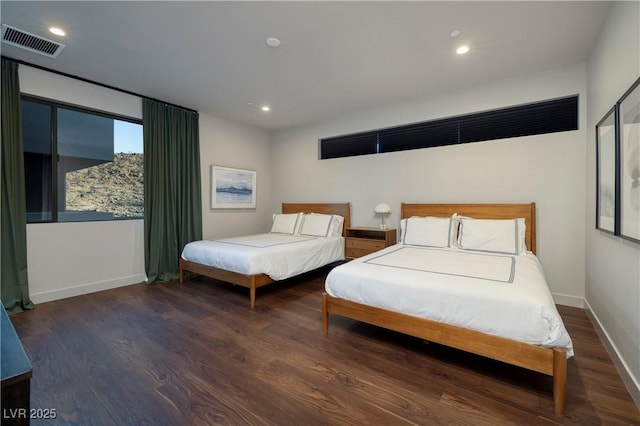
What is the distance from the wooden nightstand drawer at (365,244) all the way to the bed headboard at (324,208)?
0.43 meters

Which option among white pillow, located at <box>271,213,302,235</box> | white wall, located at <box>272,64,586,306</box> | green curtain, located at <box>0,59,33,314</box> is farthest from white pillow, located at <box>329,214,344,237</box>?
green curtain, located at <box>0,59,33,314</box>

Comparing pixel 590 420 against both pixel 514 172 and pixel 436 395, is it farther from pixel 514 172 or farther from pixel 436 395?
pixel 514 172

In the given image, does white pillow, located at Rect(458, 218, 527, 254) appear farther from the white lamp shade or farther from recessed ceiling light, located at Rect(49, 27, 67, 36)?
recessed ceiling light, located at Rect(49, 27, 67, 36)

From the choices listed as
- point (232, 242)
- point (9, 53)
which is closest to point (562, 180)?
point (232, 242)

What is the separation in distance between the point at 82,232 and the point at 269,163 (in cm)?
327

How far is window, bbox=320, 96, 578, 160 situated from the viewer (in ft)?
10.4

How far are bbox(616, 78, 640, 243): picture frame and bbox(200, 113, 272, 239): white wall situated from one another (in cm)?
483

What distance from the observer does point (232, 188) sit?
5.02 m

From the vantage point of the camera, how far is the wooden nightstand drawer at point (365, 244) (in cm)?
402

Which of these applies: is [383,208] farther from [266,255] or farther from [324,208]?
[266,255]

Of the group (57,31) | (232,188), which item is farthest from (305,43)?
(232,188)

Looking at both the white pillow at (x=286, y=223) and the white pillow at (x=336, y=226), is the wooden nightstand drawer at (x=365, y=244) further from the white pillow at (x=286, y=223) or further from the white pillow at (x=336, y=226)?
the white pillow at (x=286, y=223)

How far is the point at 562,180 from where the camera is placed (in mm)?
3064

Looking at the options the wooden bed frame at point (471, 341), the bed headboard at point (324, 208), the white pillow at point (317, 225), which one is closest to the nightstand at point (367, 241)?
the bed headboard at point (324, 208)
